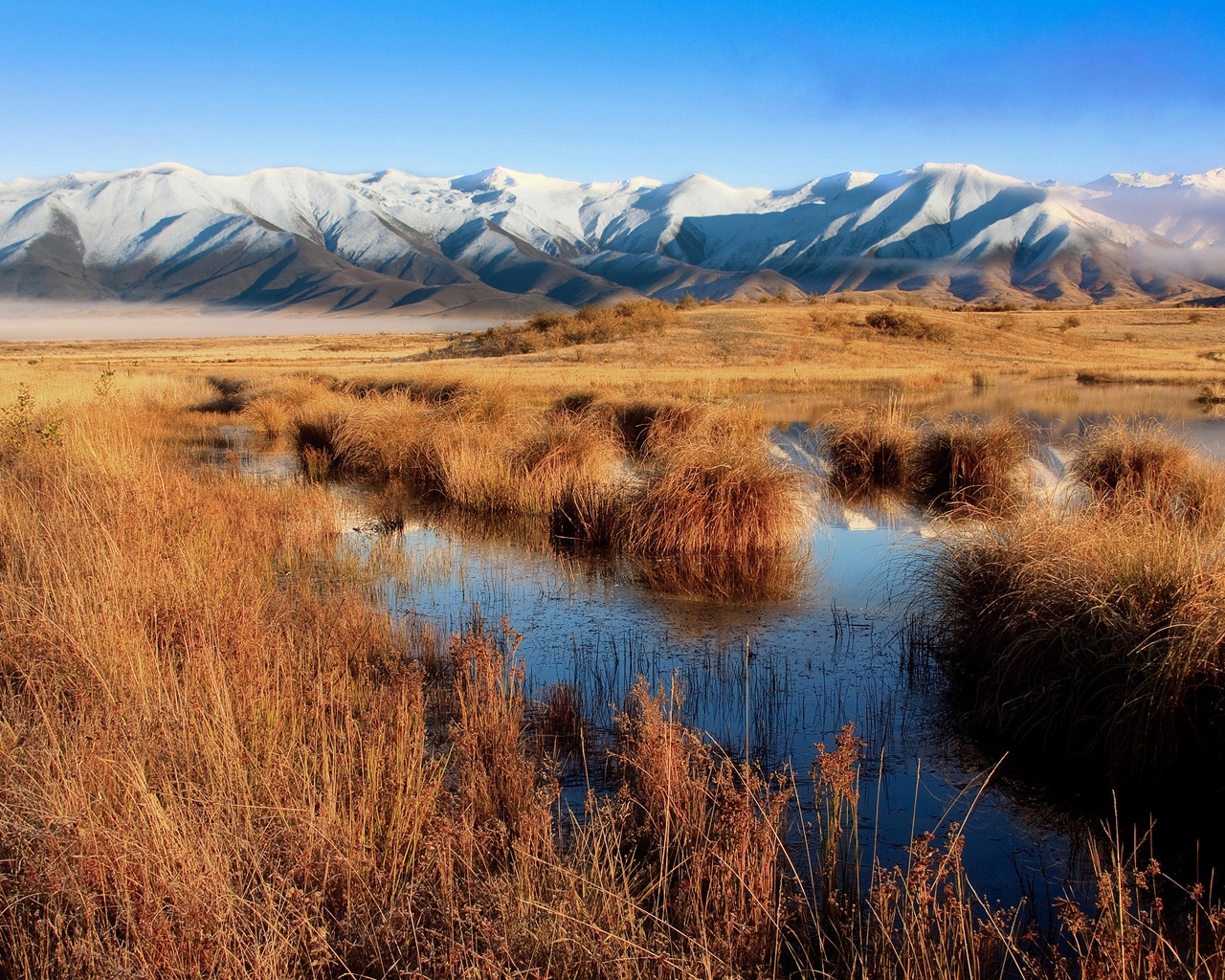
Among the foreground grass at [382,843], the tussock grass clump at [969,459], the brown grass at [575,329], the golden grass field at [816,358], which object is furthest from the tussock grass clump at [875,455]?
the brown grass at [575,329]

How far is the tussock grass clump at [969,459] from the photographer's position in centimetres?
1448

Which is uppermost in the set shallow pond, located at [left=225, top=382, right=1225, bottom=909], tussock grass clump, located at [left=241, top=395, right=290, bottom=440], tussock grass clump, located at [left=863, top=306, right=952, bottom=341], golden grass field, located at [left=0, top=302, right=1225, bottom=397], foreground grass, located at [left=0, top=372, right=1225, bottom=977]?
tussock grass clump, located at [left=863, top=306, right=952, bottom=341]

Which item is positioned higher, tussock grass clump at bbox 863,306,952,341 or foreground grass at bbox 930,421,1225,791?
tussock grass clump at bbox 863,306,952,341

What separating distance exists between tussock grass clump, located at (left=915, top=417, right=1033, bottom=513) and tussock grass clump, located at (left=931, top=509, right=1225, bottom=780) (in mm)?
7037

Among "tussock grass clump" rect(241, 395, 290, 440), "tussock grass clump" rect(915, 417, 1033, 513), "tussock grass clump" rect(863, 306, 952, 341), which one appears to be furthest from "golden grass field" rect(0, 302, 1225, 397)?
"tussock grass clump" rect(915, 417, 1033, 513)

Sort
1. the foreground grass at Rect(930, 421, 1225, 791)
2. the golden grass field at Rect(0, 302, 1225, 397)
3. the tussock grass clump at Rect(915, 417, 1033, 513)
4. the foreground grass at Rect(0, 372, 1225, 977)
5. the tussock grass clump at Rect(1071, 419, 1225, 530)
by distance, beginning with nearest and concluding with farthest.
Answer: the foreground grass at Rect(0, 372, 1225, 977)
the foreground grass at Rect(930, 421, 1225, 791)
the tussock grass clump at Rect(1071, 419, 1225, 530)
the tussock grass clump at Rect(915, 417, 1033, 513)
the golden grass field at Rect(0, 302, 1225, 397)

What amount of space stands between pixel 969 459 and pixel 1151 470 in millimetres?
3180

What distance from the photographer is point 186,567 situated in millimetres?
6953

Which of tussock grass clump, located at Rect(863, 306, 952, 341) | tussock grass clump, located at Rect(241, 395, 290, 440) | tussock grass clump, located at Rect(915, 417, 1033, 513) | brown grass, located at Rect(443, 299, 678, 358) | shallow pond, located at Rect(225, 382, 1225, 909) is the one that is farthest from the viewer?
brown grass, located at Rect(443, 299, 678, 358)

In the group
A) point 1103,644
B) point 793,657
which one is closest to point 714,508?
point 793,657

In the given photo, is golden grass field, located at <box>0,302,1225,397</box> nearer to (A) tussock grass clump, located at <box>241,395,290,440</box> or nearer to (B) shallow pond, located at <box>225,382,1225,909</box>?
(A) tussock grass clump, located at <box>241,395,290,440</box>

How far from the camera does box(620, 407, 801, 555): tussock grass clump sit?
36.2 feet

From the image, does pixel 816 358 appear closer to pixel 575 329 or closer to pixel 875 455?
pixel 575 329

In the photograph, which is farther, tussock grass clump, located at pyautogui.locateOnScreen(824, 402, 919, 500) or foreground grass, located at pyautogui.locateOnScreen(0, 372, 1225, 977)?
tussock grass clump, located at pyautogui.locateOnScreen(824, 402, 919, 500)
